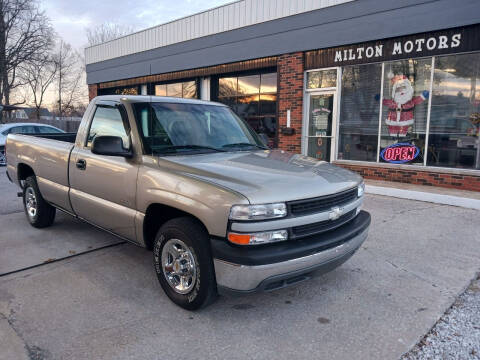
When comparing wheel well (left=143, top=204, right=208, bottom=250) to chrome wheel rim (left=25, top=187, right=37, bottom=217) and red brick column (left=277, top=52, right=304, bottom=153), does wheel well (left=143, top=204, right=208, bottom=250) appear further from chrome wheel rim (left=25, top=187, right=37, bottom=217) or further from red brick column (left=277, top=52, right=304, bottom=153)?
red brick column (left=277, top=52, right=304, bottom=153)

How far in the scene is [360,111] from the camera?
9.83 m

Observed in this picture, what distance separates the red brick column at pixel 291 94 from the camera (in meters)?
10.8

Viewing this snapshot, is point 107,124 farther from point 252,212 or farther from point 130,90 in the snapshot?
point 130,90

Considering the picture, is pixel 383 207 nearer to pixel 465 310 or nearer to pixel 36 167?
pixel 465 310

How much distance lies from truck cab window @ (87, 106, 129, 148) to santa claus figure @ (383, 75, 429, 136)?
292 inches

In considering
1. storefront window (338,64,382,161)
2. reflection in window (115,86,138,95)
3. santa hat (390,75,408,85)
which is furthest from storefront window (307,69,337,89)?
reflection in window (115,86,138,95)

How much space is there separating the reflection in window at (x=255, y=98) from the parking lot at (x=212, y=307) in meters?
7.98

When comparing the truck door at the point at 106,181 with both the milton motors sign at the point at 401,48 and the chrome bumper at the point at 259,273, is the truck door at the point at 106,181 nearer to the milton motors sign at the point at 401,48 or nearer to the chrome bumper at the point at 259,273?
the chrome bumper at the point at 259,273

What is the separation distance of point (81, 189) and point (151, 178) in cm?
139

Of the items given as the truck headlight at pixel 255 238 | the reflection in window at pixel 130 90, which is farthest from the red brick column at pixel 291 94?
the truck headlight at pixel 255 238

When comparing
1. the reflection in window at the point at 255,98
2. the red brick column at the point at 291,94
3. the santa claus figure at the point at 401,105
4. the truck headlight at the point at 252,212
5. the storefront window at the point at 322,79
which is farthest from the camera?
the reflection in window at the point at 255,98

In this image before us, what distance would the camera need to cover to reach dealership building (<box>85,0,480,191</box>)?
26.9 feet

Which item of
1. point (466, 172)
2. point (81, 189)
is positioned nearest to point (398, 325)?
point (81, 189)

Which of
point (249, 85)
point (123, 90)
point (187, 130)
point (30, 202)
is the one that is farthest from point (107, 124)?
point (123, 90)
